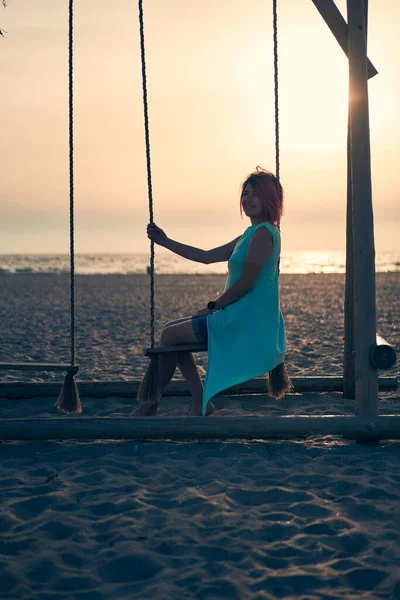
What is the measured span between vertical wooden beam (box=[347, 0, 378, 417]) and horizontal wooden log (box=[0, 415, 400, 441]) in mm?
150

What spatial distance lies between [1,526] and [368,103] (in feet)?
9.54

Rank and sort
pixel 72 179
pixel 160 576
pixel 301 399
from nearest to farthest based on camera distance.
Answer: pixel 160 576
pixel 72 179
pixel 301 399

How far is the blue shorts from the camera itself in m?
3.70

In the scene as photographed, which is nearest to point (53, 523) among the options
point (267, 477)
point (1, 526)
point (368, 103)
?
point (1, 526)

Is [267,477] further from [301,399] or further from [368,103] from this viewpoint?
[368,103]

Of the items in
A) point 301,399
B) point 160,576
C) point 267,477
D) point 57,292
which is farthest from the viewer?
point 57,292

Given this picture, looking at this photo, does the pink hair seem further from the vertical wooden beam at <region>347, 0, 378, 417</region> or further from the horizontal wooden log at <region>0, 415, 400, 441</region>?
the horizontal wooden log at <region>0, 415, 400, 441</region>

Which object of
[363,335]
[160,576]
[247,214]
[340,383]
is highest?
[247,214]

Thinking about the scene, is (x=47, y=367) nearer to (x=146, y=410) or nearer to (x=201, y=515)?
(x=146, y=410)

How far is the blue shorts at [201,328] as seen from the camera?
3703 millimetres

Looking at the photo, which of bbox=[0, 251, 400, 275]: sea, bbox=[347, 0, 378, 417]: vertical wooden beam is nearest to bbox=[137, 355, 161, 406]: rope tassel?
bbox=[347, 0, 378, 417]: vertical wooden beam

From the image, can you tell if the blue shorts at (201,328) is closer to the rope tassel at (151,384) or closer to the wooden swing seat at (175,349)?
the wooden swing seat at (175,349)

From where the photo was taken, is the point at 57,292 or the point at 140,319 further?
the point at 57,292

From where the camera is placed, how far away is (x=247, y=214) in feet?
12.2
